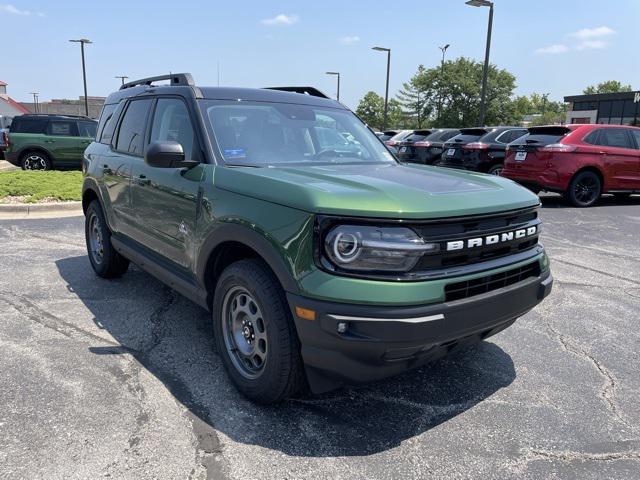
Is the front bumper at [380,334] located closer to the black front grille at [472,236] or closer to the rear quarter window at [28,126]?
the black front grille at [472,236]

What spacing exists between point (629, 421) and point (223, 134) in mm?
3037

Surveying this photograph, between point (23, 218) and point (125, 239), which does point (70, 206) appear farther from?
point (125, 239)

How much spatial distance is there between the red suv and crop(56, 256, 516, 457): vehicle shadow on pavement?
24.9ft

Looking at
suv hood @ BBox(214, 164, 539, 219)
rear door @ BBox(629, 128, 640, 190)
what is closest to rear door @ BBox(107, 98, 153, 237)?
suv hood @ BBox(214, 164, 539, 219)

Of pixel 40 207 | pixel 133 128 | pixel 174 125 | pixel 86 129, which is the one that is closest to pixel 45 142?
pixel 86 129

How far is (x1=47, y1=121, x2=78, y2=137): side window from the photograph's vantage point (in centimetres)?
1451

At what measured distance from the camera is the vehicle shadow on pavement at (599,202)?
440 inches

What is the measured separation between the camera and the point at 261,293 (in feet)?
9.14

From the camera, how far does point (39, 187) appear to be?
1037 cm

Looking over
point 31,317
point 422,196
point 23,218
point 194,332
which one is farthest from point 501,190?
point 23,218

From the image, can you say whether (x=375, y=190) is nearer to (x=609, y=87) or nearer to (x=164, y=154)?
(x=164, y=154)

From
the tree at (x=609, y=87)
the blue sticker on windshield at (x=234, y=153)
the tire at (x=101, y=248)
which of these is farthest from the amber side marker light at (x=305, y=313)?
the tree at (x=609, y=87)

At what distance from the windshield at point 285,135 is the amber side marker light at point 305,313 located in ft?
4.04

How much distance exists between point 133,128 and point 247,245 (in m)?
2.38
